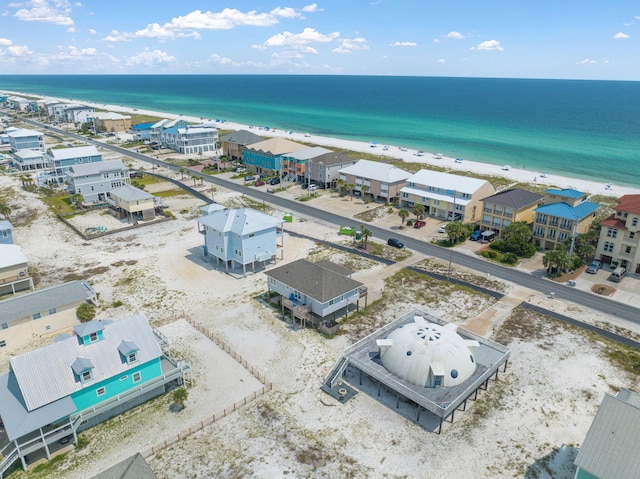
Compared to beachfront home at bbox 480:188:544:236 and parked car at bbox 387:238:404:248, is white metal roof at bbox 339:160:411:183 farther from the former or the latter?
parked car at bbox 387:238:404:248

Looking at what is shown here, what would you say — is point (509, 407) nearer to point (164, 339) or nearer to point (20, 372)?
point (164, 339)

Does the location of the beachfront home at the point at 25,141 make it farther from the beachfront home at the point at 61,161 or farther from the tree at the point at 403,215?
the tree at the point at 403,215

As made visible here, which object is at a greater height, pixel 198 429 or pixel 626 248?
pixel 626 248

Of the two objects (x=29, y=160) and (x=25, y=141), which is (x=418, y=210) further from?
(x=25, y=141)

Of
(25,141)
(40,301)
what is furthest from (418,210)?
(25,141)

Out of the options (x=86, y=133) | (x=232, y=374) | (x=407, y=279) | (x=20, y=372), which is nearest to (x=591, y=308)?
(x=407, y=279)

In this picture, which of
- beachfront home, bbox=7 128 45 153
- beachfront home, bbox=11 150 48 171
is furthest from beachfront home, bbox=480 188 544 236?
beachfront home, bbox=7 128 45 153
